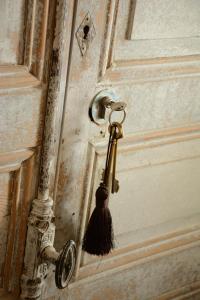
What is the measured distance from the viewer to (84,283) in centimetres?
185

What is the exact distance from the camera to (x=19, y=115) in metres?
1.48

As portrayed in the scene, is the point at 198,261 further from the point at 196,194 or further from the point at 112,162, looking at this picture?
the point at 112,162

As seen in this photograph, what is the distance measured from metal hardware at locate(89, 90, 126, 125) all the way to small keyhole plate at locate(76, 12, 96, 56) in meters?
0.13

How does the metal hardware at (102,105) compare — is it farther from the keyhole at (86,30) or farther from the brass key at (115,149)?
the keyhole at (86,30)

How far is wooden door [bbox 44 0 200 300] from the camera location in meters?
1.56

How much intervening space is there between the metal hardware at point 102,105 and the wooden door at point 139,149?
0.6 inches

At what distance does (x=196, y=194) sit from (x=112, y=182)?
451 millimetres

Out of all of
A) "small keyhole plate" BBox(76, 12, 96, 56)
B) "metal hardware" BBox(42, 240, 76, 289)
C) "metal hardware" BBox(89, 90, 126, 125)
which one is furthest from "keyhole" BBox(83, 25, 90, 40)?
"metal hardware" BBox(42, 240, 76, 289)

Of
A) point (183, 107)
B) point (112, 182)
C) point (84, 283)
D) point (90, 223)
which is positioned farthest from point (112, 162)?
point (84, 283)

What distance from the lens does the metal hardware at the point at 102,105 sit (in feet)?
5.21

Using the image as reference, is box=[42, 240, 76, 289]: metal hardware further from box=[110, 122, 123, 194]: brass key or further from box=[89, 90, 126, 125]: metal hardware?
box=[89, 90, 126, 125]: metal hardware

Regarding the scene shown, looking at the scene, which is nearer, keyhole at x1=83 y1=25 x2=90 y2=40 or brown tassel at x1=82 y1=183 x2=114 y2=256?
keyhole at x1=83 y1=25 x2=90 y2=40

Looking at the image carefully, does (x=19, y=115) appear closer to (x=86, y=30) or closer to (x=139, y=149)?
(x=86, y=30)

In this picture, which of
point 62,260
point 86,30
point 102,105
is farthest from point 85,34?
point 62,260
